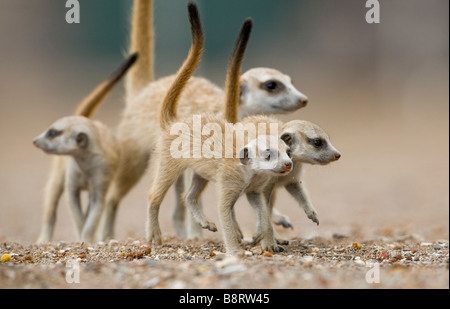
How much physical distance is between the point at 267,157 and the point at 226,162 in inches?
11.9

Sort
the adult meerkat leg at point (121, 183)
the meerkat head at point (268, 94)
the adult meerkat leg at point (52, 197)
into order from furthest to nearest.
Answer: the adult meerkat leg at point (52, 197) → the adult meerkat leg at point (121, 183) → the meerkat head at point (268, 94)

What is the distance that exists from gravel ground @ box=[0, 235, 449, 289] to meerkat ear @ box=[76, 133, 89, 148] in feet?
3.70

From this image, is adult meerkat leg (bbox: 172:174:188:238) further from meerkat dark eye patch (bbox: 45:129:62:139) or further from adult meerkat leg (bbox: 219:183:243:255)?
adult meerkat leg (bbox: 219:183:243:255)

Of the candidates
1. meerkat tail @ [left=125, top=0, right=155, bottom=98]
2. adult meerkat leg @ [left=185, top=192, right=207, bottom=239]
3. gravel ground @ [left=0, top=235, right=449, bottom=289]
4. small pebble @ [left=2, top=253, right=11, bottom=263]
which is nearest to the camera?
gravel ground @ [left=0, top=235, right=449, bottom=289]

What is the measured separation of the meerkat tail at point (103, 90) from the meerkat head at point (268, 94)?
3.99 feet

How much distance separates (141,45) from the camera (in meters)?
6.26

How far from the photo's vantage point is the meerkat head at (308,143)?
4148 millimetres

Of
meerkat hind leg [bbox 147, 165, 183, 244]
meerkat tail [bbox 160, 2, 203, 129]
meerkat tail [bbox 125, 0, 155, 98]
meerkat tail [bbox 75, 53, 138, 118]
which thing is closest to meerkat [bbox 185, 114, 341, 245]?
meerkat hind leg [bbox 147, 165, 183, 244]

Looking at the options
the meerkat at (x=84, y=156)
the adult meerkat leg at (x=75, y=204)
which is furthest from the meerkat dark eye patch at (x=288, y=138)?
the adult meerkat leg at (x=75, y=204)

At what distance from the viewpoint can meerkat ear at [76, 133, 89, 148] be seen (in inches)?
215

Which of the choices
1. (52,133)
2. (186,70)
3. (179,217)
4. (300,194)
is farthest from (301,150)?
(52,133)

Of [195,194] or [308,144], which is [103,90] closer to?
[195,194]

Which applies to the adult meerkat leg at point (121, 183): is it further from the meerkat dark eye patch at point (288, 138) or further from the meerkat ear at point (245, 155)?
the meerkat ear at point (245, 155)
